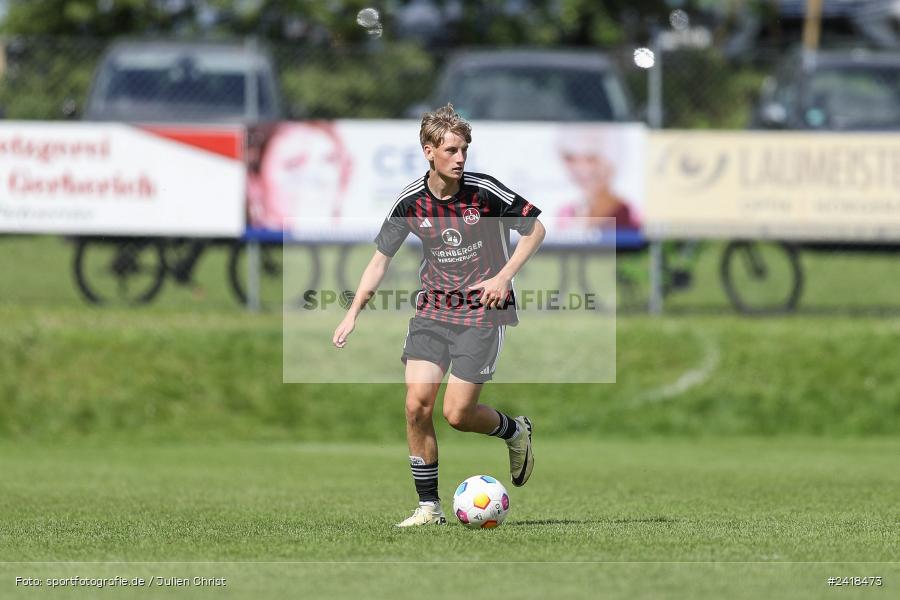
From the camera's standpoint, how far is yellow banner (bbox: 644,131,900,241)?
1456 cm

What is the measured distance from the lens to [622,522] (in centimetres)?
767

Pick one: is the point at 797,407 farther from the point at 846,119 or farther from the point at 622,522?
the point at 622,522

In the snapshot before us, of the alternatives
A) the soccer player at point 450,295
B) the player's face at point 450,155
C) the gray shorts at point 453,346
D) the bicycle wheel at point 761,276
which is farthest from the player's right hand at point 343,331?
the bicycle wheel at point 761,276

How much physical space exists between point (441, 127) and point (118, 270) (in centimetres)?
847

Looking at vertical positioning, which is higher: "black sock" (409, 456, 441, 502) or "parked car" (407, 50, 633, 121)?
"parked car" (407, 50, 633, 121)

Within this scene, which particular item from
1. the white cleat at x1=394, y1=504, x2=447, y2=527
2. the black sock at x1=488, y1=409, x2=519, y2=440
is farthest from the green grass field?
the black sock at x1=488, y1=409, x2=519, y2=440

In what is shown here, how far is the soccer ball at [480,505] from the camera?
7348 millimetres

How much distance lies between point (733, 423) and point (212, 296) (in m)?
5.23

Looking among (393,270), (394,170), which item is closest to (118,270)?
(393,270)

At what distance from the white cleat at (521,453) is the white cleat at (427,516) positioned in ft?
2.03

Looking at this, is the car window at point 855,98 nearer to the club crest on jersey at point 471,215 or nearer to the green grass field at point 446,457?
the green grass field at point 446,457

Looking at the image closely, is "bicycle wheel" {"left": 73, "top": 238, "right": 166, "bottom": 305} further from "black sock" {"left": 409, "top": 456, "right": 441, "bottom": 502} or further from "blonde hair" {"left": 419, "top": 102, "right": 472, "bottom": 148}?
"blonde hair" {"left": 419, "top": 102, "right": 472, "bottom": 148}

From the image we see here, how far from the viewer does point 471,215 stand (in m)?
7.56

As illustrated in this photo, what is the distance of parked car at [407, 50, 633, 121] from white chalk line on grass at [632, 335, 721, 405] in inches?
117
